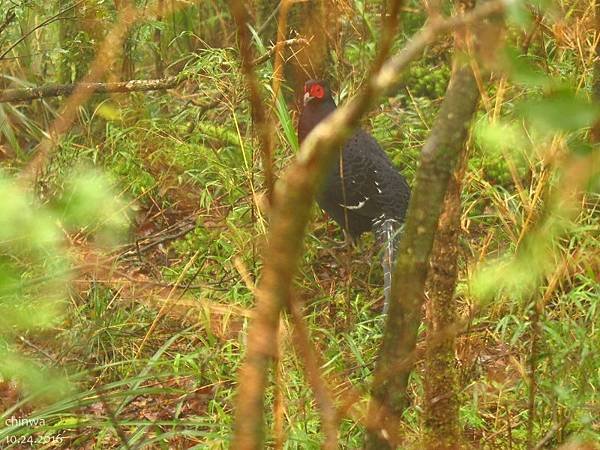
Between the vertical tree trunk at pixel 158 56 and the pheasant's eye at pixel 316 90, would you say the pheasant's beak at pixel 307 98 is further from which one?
the vertical tree trunk at pixel 158 56

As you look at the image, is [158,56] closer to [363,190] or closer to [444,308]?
[363,190]

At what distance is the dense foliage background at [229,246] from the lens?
6.94 feet

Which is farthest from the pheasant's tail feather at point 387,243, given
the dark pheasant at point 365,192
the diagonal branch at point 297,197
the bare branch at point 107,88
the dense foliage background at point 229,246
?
the diagonal branch at point 297,197

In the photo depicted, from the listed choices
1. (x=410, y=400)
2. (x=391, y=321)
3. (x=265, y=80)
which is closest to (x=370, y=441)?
(x=391, y=321)

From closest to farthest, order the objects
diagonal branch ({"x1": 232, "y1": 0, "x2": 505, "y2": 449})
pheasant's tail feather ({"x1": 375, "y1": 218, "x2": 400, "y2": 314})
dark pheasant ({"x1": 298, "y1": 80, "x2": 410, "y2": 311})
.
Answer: diagonal branch ({"x1": 232, "y1": 0, "x2": 505, "y2": 449}), pheasant's tail feather ({"x1": 375, "y1": 218, "x2": 400, "y2": 314}), dark pheasant ({"x1": 298, "y1": 80, "x2": 410, "y2": 311})

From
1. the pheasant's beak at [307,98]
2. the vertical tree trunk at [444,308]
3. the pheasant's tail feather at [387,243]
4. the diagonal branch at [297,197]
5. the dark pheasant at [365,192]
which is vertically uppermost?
the diagonal branch at [297,197]

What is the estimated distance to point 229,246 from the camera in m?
4.47

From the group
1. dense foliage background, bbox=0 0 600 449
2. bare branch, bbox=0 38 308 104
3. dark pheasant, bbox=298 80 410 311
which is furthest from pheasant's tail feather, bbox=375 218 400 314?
bare branch, bbox=0 38 308 104

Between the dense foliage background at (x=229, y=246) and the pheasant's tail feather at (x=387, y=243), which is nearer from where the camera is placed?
the dense foliage background at (x=229, y=246)

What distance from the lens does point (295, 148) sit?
14.3 feet

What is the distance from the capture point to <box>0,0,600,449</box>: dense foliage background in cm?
212

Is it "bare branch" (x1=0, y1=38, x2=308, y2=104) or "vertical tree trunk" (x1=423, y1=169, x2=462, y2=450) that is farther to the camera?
"bare branch" (x1=0, y1=38, x2=308, y2=104)

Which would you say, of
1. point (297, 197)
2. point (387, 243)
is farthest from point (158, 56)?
point (297, 197)

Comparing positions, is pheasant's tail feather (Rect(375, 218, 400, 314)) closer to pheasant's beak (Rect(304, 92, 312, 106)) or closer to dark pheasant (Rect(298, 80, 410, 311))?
dark pheasant (Rect(298, 80, 410, 311))
